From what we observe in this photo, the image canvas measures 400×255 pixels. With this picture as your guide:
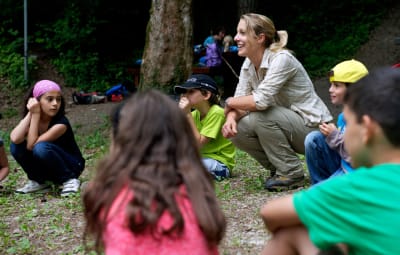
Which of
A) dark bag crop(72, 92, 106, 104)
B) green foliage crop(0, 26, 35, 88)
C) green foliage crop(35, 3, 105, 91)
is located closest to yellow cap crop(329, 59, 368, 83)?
dark bag crop(72, 92, 106, 104)

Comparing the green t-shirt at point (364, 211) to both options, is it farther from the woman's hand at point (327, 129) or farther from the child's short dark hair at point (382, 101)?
the woman's hand at point (327, 129)

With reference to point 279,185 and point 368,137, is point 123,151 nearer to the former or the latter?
point 368,137

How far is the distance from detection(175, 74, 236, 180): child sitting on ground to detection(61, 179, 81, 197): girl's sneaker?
1039 millimetres

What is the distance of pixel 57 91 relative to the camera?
5.06 meters

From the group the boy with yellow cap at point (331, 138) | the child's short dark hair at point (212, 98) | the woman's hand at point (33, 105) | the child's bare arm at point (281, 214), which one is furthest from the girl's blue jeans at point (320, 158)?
the woman's hand at point (33, 105)

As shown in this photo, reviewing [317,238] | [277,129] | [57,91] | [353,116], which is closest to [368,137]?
[353,116]

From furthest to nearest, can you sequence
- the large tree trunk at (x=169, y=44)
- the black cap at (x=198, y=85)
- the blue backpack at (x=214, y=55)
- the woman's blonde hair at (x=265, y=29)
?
the blue backpack at (x=214, y=55) → the large tree trunk at (x=169, y=44) → the black cap at (x=198, y=85) → the woman's blonde hair at (x=265, y=29)

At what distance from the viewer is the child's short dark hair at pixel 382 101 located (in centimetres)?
189

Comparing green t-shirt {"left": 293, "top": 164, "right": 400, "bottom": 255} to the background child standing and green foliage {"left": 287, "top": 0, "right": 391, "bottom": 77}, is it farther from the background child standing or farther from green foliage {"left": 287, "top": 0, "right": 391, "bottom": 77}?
green foliage {"left": 287, "top": 0, "right": 391, "bottom": 77}

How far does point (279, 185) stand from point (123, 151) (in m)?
2.79

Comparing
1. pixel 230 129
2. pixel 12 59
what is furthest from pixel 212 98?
pixel 12 59

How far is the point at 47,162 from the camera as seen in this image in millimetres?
5027

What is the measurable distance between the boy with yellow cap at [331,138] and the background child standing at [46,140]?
2027 millimetres

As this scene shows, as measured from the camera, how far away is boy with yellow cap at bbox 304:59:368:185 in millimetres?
3842
